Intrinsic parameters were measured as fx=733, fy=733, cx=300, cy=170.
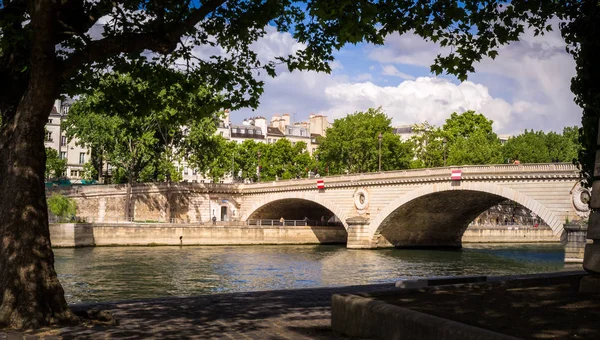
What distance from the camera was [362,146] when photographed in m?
70.6

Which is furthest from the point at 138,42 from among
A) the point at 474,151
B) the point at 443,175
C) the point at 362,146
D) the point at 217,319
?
the point at 474,151

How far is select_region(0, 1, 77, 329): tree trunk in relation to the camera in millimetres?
8125

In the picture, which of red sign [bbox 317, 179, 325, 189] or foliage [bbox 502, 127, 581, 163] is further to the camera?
foliage [bbox 502, 127, 581, 163]

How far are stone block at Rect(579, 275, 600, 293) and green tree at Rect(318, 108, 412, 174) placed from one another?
205 ft

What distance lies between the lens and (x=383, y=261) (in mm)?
36312

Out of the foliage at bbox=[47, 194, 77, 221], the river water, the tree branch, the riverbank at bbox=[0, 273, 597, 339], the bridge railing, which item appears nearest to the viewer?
the riverbank at bbox=[0, 273, 597, 339]

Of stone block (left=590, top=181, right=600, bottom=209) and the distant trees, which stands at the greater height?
the distant trees

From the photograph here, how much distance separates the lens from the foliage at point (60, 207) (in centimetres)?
4772

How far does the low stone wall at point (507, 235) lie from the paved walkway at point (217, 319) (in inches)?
1979

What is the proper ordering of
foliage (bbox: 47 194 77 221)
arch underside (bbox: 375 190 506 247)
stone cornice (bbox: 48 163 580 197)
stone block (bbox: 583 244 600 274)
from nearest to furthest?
stone block (bbox: 583 244 600 274)
stone cornice (bbox: 48 163 580 197)
arch underside (bbox: 375 190 506 247)
foliage (bbox: 47 194 77 221)

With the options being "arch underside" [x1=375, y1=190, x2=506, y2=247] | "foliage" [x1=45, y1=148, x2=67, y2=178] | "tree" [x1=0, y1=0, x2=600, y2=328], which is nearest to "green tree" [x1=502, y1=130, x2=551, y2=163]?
"arch underside" [x1=375, y1=190, x2=506, y2=247]

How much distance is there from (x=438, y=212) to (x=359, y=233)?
5.38 meters

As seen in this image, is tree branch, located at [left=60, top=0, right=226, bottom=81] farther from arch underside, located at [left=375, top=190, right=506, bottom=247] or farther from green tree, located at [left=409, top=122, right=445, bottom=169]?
green tree, located at [left=409, top=122, right=445, bottom=169]

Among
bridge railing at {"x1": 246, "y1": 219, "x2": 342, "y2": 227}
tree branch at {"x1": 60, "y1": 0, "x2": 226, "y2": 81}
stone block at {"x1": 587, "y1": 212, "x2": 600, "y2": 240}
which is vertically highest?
tree branch at {"x1": 60, "y1": 0, "x2": 226, "y2": 81}
